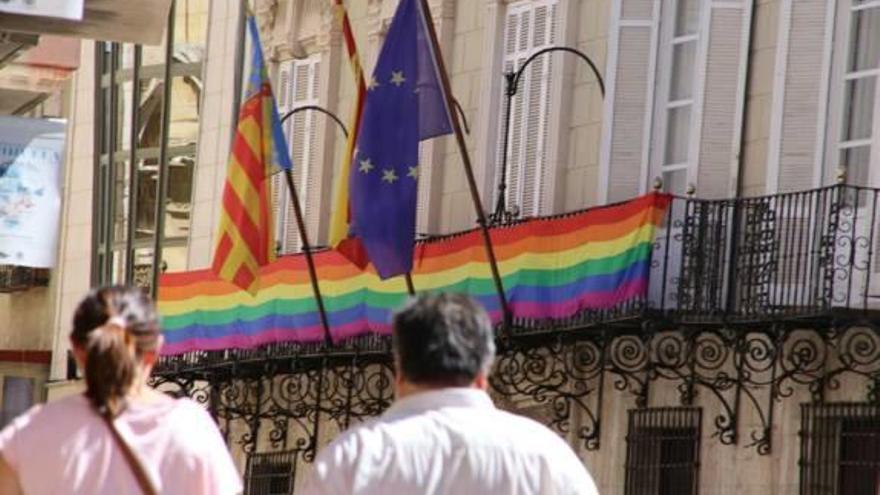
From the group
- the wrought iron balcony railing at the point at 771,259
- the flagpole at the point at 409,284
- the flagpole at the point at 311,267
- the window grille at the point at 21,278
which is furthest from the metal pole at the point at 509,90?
the window grille at the point at 21,278

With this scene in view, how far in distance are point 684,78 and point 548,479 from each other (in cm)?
2056

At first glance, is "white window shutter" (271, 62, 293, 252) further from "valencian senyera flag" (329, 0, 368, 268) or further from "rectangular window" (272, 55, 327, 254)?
"valencian senyera flag" (329, 0, 368, 268)

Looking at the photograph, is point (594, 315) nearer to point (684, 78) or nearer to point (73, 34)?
point (684, 78)

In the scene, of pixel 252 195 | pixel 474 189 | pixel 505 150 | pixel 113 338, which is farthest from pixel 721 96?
pixel 113 338

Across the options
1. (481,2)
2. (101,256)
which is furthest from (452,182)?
(101,256)

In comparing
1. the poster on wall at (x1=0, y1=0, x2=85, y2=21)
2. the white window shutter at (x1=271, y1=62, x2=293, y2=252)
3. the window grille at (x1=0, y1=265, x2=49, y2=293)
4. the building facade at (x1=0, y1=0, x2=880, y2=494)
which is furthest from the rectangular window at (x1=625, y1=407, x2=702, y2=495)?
the window grille at (x1=0, y1=265, x2=49, y2=293)

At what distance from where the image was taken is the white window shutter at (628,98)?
29125 millimetres

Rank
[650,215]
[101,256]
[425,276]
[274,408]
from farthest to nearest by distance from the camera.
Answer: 1. [101,256]
2. [274,408]
3. [425,276]
4. [650,215]

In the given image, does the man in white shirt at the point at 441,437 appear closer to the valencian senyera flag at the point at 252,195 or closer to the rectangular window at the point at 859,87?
the rectangular window at the point at 859,87

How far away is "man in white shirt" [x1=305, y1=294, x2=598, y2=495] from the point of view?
8211 mm

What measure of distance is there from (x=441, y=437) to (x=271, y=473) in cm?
2797

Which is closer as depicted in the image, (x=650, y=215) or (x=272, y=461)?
(x=650, y=215)

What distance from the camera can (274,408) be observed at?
116 feet

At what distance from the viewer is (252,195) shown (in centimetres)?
3241
